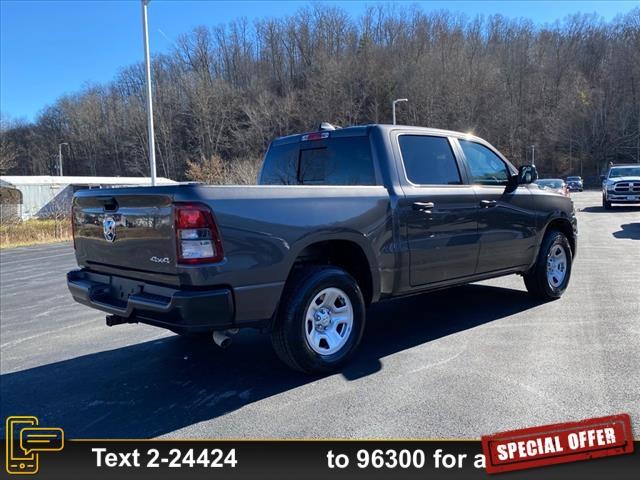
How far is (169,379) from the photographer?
166 inches

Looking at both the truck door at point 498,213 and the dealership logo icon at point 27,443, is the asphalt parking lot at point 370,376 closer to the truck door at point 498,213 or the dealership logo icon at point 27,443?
the dealership logo icon at point 27,443

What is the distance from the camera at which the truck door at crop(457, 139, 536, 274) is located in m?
5.32

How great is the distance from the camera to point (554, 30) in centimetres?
8925

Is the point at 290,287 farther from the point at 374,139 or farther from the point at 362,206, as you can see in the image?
the point at 374,139

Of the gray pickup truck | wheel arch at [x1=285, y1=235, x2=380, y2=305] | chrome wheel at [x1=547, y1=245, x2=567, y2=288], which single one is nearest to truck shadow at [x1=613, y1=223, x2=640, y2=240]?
chrome wheel at [x1=547, y1=245, x2=567, y2=288]

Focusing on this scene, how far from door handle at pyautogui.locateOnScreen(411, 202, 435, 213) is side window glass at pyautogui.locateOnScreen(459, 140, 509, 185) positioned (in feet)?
3.03

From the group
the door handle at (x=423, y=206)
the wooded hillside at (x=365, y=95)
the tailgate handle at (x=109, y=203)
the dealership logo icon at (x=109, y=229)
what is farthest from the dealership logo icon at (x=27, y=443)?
the wooded hillside at (x=365, y=95)

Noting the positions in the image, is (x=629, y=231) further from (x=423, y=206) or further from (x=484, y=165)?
(x=423, y=206)

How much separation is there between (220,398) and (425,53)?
80.8 m

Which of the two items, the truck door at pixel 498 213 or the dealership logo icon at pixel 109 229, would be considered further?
the truck door at pixel 498 213

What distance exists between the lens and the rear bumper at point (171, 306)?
10.7 feet

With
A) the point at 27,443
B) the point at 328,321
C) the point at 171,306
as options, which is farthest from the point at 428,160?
the point at 27,443

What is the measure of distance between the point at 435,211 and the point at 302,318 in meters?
1.74

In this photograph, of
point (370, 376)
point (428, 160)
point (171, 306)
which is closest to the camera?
point (171, 306)
